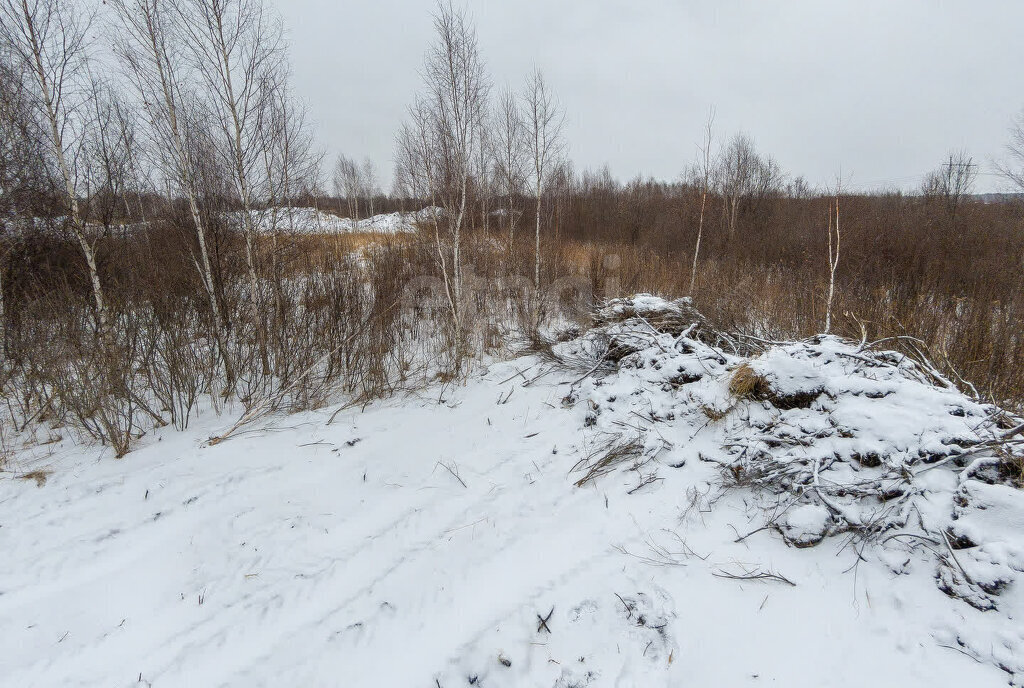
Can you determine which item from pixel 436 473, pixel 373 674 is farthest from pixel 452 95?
pixel 373 674

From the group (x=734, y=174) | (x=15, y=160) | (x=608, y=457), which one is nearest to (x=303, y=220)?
(x=15, y=160)

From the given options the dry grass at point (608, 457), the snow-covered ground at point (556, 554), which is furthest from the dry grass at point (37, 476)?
the dry grass at point (608, 457)

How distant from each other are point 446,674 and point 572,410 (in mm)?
2845

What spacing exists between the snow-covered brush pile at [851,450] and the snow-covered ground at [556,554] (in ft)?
0.05

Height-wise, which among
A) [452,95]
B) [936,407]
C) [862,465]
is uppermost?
[452,95]

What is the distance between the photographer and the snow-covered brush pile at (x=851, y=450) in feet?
6.76

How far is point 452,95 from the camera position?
601 centimetres

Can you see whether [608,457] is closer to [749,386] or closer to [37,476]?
[749,386]

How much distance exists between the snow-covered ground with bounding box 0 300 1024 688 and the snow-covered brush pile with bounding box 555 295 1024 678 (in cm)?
2

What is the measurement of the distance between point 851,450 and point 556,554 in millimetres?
2097

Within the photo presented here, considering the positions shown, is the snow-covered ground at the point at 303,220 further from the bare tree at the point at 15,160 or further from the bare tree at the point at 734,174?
the bare tree at the point at 734,174

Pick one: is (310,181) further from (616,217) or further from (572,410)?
(616,217)

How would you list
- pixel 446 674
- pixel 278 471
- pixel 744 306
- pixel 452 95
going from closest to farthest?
pixel 446 674, pixel 278 471, pixel 452 95, pixel 744 306

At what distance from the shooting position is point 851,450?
269 cm
